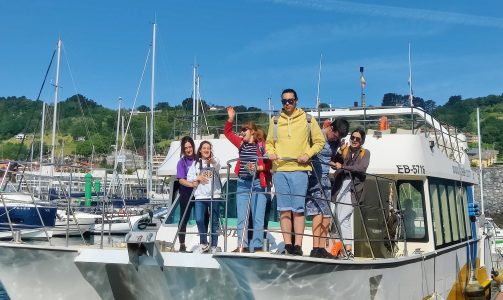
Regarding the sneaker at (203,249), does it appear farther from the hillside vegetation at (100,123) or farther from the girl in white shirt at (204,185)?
the hillside vegetation at (100,123)

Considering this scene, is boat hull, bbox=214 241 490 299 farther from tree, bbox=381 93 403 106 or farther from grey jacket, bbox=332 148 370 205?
tree, bbox=381 93 403 106

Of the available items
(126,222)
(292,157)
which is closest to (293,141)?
(292,157)

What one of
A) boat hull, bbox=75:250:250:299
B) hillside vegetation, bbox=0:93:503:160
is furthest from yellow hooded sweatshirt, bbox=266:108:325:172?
hillside vegetation, bbox=0:93:503:160

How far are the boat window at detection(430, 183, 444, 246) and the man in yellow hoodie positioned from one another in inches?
114

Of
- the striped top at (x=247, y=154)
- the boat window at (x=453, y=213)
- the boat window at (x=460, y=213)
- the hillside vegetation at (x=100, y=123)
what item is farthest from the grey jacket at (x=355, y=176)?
the hillside vegetation at (x=100, y=123)

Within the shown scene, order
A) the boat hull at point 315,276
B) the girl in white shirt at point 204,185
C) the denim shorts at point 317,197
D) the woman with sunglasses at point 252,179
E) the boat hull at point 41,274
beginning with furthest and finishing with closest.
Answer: the girl in white shirt at point 204,185 < the woman with sunglasses at point 252,179 < the denim shorts at point 317,197 < the boat hull at point 41,274 < the boat hull at point 315,276

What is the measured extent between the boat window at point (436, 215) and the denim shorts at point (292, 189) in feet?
9.77

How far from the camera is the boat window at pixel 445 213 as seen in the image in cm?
970

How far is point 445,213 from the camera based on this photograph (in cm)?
987

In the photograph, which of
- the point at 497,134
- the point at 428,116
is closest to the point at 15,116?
the point at 497,134

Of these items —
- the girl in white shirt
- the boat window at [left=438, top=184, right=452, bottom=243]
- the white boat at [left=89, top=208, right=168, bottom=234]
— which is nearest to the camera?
the girl in white shirt

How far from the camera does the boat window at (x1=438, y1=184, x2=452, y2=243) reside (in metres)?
9.70

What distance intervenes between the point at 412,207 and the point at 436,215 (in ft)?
1.34

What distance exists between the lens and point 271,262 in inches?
245
